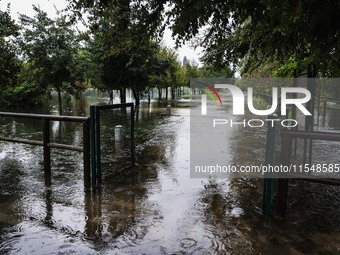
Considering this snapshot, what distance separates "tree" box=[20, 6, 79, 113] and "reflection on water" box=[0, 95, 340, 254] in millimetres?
10022

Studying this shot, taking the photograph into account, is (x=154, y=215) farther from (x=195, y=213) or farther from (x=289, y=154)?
(x=289, y=154)

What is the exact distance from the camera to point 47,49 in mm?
16219

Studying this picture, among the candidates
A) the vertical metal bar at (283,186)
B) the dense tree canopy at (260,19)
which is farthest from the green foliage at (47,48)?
the vertical metal bar at (283,186)

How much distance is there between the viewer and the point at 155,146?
30.7 feet

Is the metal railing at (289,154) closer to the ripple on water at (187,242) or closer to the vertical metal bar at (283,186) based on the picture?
the vertical metal bar at (283,186)

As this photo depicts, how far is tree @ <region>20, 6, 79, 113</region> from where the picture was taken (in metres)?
16.0

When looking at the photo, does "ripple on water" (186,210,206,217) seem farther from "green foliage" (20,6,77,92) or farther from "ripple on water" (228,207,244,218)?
"green foliage" (20,6,77,92)

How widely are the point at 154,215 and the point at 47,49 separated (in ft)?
46.4

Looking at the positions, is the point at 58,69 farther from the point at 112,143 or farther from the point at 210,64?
the point at 210,64

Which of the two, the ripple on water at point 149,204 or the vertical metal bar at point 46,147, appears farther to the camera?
the vertical metal bar at point 46,147

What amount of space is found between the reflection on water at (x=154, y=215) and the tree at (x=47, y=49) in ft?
32.9

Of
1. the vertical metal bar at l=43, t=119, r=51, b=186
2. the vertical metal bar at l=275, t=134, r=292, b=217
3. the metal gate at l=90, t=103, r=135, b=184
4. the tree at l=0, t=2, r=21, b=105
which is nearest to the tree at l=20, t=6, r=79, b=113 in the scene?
the tree at l=0, t=2, r=21, b=105

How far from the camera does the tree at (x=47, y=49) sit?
52.6 ft

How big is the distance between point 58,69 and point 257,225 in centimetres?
1434
